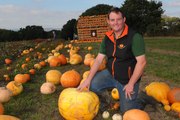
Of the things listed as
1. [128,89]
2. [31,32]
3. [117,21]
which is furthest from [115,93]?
[31,32]

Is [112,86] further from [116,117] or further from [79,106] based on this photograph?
[79,106]

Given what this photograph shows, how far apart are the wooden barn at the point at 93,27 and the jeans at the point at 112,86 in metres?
15.5

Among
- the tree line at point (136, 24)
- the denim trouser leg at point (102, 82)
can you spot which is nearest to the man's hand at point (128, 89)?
the denim trouser leg at point (102, 82)

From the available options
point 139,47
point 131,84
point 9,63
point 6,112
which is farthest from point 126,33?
point 9,63

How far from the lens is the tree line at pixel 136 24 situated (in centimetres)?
3222

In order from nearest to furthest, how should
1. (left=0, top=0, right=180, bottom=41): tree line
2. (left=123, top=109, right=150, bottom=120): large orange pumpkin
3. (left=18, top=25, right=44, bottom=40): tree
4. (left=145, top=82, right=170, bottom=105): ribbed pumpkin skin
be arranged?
(left=123, top=109, right=150, bottom=120): large orange pumpkin, (left=145, top=82, right=170, bottom=105): ribbed pumpkin skin, (left=18, top=25, right=44, bottom=40): tree, (left=0, top=0, right=180, bottom=41): tree line

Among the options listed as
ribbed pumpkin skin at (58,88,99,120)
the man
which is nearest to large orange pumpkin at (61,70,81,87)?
the man

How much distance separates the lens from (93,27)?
22172mm

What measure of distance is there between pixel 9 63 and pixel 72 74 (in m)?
6.30

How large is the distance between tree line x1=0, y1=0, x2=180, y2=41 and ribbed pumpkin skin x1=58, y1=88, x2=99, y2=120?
2462 centimetres

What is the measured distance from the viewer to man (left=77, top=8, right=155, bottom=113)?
5465 mm

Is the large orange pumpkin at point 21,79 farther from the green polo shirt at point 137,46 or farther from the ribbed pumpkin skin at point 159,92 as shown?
the green polo shirt at point 137,46

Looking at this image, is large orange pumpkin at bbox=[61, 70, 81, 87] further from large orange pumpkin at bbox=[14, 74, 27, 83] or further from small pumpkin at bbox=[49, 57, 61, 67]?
small pumpkin at bbox=[49, 57, 61, 67]

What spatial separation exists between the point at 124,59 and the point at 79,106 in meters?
1.13
